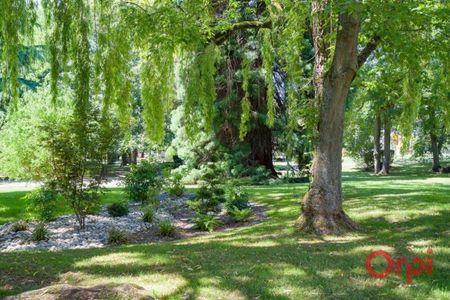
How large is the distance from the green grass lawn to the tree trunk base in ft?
0.85

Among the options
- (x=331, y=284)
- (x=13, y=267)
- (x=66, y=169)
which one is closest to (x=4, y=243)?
(x=66, y=169)

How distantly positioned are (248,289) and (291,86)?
478 cm

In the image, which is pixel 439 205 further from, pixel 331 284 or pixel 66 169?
pixel 66 169

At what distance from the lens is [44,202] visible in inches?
403

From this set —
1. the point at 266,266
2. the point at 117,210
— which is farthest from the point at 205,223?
the point at 266,266

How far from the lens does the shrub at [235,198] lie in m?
11.8

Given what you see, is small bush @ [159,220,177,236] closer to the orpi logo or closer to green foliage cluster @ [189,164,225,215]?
green foliage cluster @ [189,164,225,215]

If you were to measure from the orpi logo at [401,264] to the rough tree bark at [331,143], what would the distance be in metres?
2.28

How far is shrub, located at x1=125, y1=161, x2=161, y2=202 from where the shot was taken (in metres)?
12.8

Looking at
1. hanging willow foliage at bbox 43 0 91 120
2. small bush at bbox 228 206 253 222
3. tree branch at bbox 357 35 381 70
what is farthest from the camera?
small bush at bbox 228 206 253 222

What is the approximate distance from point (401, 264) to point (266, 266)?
4.70 feet

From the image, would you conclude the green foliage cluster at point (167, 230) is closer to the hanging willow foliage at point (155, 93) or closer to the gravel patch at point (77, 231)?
the gravel patch at point (77, 231)

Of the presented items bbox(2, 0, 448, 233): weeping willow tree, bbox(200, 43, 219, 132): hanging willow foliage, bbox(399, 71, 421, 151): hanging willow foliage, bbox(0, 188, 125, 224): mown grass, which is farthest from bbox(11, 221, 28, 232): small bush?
bbox(399, 71, 421, 151): hanging willow foliage

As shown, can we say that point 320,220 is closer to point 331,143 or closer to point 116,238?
point 331,143
